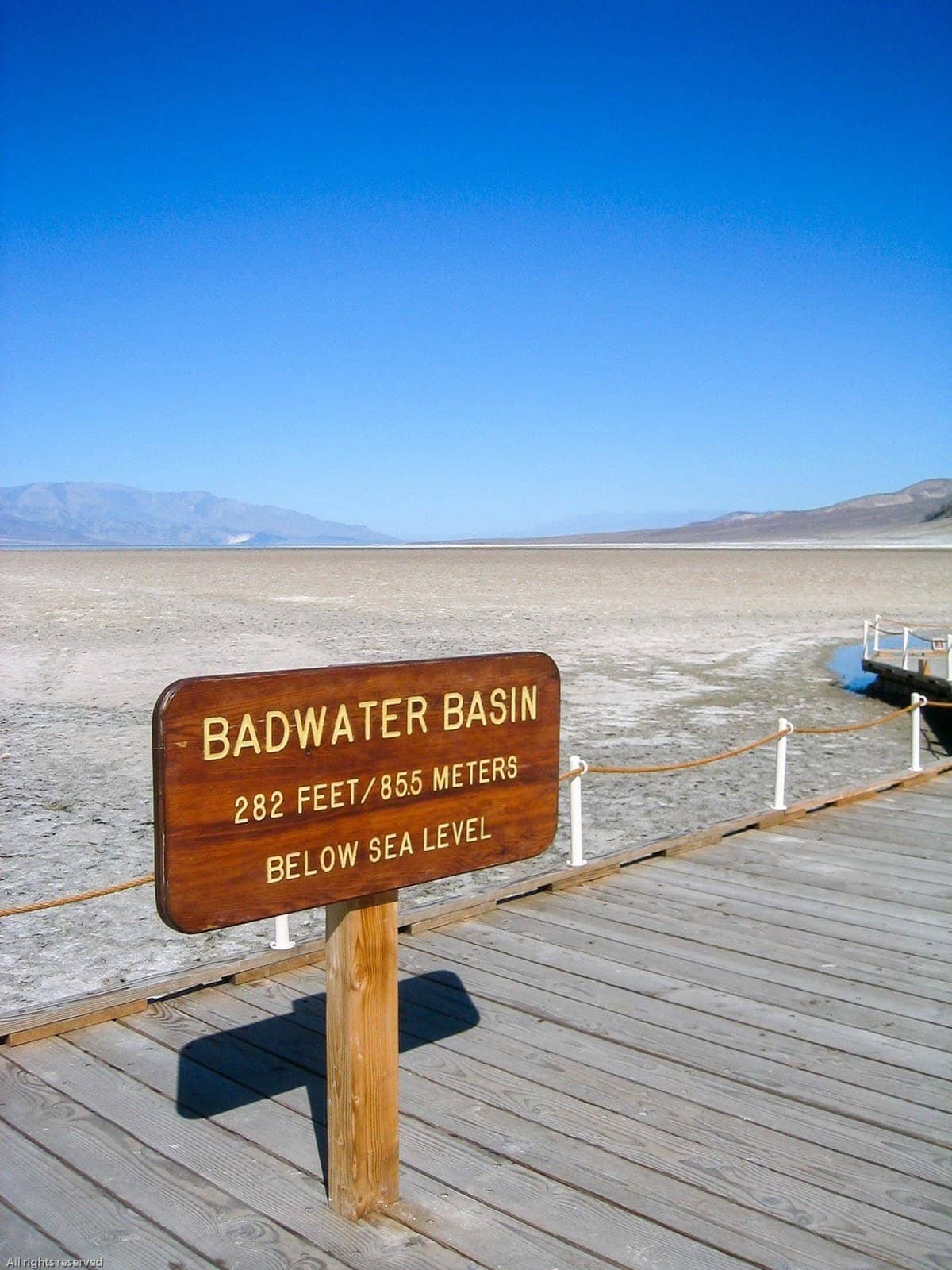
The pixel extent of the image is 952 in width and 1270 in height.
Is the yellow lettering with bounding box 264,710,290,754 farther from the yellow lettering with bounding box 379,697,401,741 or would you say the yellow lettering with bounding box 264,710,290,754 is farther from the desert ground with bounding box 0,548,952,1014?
the desert ground with bounding box 0,548,952,1014

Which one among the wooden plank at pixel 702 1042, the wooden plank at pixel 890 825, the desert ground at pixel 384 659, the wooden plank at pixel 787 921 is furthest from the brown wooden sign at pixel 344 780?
the wooden plank at pixel 890 825

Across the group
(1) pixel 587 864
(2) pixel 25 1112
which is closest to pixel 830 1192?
(2) pixel 25 1112

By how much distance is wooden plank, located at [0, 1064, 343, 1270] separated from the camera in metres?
3.15

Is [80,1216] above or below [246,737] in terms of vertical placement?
below

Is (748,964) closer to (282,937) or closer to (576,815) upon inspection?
(576,815)

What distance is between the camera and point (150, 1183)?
343cm

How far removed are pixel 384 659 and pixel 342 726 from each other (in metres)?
20.9

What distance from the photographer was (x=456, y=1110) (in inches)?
153

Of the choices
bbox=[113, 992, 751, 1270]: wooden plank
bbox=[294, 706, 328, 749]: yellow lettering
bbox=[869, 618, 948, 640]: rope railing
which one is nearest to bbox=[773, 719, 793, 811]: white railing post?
bbox=[113, 992, 751, 1270]: wooden plank

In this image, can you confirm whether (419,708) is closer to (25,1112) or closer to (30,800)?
(25,1112)

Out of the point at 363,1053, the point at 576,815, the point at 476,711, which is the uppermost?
the point at 476,711

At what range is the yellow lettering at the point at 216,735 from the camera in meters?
2.81

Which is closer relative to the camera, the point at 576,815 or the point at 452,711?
the point at 452,711

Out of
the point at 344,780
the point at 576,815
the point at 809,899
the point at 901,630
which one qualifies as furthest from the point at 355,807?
the point at 901,630
